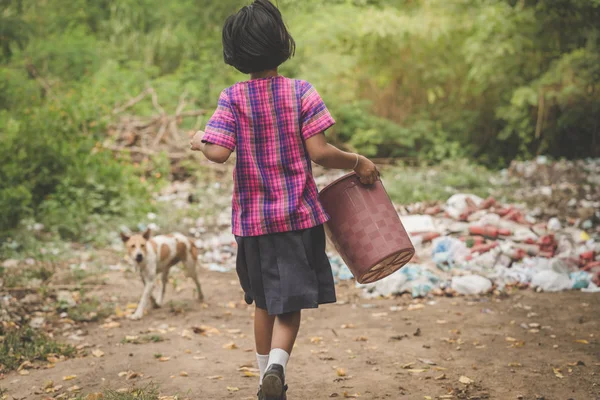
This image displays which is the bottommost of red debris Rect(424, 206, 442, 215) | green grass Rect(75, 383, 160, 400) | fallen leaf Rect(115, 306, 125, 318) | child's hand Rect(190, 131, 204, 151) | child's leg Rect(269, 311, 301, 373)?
red debris Rect(424, 206, 442, 215)

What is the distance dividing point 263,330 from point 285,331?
0.15 meters

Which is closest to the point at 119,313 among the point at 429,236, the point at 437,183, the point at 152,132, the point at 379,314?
the point at 379,314

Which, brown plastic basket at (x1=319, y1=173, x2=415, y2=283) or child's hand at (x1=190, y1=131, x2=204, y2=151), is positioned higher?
child's hand at (x1=190, y1=131, x2=204, y2=151)

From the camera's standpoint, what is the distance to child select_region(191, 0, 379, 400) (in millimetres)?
2678

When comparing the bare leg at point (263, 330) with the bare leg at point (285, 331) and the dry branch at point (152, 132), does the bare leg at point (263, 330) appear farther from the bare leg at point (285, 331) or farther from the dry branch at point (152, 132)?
the dry branch at point (152, 132)

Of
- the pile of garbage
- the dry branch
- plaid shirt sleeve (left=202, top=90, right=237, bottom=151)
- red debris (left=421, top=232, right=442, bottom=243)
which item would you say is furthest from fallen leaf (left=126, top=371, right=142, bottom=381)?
the dry branch

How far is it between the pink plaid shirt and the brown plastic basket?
242 millimetres

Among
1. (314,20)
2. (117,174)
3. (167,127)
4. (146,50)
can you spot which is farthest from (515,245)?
(146,50)

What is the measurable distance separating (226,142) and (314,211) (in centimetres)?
46

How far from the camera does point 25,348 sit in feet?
13.4

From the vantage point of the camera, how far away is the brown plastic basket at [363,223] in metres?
2.92

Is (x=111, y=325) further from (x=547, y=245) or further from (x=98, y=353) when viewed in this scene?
(x=547, y=245)

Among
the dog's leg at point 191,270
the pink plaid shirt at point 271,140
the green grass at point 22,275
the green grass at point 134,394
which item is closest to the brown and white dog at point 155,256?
the dog's leg at point 191,270

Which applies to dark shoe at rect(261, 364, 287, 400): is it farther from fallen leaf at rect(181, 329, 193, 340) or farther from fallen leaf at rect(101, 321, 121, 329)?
fallen leaf at rect(101, 321, 121, 329)
